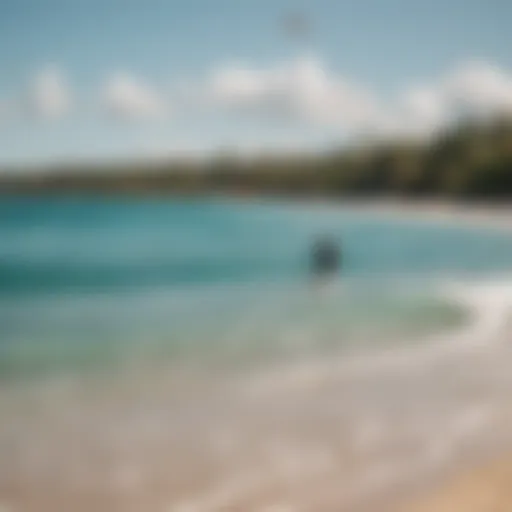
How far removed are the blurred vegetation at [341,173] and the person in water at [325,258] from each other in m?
0.13

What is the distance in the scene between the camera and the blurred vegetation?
171cm

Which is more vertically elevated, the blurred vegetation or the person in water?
the blurred vegetation

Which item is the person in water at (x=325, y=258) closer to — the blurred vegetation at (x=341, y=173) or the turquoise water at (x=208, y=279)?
the turquoise water at (x=208, y=279)

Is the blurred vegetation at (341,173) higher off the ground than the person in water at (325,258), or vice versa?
the blurred vegetation at (341,173)

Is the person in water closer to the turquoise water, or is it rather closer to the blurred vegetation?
the turquoise water

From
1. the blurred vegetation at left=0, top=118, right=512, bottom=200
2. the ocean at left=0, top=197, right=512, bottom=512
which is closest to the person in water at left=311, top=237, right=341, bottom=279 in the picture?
the ocean at left=0, top=197, right=512, bottom=512

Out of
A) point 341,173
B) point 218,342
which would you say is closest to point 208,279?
point 218,342

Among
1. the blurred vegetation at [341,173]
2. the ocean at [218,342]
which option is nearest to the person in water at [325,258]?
the ocean at [218,342]

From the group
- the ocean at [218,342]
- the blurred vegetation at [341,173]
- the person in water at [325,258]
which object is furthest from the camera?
the person in water at [325,258]

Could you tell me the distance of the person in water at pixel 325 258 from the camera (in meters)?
1.82

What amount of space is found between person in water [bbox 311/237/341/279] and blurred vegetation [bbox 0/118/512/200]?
0.44 ft

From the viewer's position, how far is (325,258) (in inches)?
71.7

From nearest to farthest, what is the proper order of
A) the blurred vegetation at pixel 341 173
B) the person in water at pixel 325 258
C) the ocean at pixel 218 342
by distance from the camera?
the ocean at pixel 218 342, the blurred vegetation at pixel 341 173, the person in water at pixel 325 258

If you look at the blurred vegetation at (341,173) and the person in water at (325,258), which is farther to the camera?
the person in water at (325,258)
